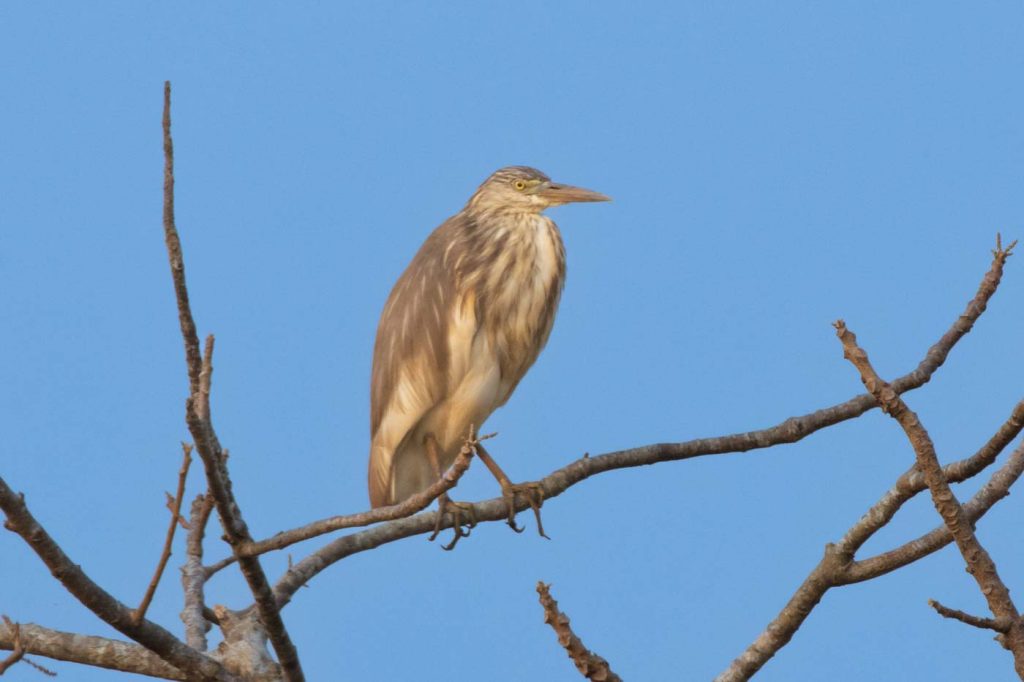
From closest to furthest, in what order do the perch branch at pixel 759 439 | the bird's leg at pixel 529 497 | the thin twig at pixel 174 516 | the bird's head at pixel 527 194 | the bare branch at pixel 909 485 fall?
the thin twig at pixel 174 516, the bare branch at pixel 909 485, the perch branch at pixel 759 439, the bird's leg at pixel 529 497, the bird's head at pixel 527 194

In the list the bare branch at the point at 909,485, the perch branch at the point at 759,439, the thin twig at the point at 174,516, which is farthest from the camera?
the perch branch at the point at 759,439

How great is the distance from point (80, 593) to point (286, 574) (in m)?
0.79

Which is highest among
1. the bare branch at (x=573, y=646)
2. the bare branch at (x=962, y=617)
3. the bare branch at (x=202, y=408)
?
the bare branch at (x=202, y=408)

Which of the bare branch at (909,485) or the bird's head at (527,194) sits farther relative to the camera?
the bird's head at (527,194)

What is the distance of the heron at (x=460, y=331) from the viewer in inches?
171

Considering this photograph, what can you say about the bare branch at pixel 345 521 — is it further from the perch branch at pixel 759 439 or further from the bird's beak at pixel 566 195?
the bird's beak at pixel 566 195

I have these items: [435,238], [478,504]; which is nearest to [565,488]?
[478,504]

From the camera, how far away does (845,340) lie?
229 centimetres

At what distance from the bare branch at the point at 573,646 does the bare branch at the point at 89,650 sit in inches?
40.2

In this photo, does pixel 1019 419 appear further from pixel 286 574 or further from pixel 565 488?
pixel 286 574

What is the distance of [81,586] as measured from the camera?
2.45 m

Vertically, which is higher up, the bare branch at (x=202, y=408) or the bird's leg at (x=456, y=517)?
the bird's leg at (x=456, y=517)

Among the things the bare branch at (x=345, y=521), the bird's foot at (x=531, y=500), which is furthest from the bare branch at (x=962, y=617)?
the bird's foot at (x=531, y=500)

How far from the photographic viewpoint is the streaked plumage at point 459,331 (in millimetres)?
4340
